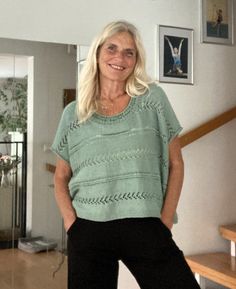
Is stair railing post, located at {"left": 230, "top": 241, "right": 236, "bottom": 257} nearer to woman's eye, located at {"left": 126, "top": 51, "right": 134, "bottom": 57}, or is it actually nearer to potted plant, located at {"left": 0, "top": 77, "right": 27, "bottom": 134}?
potted plant, located at {"left": 0, "top": 77, "right": 27, "bottom": 134}

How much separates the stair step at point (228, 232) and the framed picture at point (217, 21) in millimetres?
1192

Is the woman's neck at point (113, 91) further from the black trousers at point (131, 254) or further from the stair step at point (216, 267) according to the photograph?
the stair step at point (216, 267)

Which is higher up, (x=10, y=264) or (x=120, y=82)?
(x=120, y=82)

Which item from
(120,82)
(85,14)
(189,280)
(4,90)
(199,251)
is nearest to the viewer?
(189,280)

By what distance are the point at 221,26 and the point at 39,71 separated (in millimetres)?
1255

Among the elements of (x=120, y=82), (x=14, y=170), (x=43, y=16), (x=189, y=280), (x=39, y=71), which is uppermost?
(x=43, y=16)

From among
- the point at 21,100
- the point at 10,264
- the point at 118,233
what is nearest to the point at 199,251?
the point at 10,264

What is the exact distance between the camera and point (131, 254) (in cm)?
136

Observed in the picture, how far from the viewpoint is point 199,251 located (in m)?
2.83

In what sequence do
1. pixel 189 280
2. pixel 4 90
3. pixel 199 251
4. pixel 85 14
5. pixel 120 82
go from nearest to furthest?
pixel 189 280 → pixel 120 82 → pixel 4 90 → pixel 85 14 → pixel 199 251

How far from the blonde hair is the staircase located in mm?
1289

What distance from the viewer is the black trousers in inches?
52.4

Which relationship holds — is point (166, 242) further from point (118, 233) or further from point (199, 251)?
point (199, 251)

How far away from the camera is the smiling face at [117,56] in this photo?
146cm
